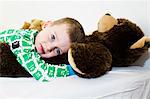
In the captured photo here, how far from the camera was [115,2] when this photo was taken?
42.2 inches

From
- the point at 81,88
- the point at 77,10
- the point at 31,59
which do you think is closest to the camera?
the point at 81,88

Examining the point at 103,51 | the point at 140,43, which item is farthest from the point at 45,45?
the point at 140,43

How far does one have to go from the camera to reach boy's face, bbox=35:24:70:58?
2.85ft

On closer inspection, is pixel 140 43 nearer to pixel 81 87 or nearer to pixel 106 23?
pixel 106 23

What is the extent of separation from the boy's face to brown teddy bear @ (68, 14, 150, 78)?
7cm

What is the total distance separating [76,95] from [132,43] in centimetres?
30

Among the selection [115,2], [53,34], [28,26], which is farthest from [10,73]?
[115,2]

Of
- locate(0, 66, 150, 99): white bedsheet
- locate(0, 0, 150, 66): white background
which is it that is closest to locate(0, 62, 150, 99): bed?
locate(0, 66, 150, 99): white bedsheet

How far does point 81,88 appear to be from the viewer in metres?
0.73

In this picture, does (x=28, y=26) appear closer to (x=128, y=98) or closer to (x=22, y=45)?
(x=22, y=45)

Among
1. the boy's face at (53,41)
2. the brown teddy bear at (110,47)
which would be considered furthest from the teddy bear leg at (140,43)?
the boy's face at (53,41)

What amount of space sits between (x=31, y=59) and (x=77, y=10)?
41 cm

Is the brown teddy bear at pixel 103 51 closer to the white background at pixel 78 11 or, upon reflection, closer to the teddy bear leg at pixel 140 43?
the teddy bear leg at pixel 140 43

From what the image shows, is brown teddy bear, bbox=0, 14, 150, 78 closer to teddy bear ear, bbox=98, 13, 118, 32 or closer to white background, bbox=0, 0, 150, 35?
teddy bear ear, bbox=98, 13, 118, 32
